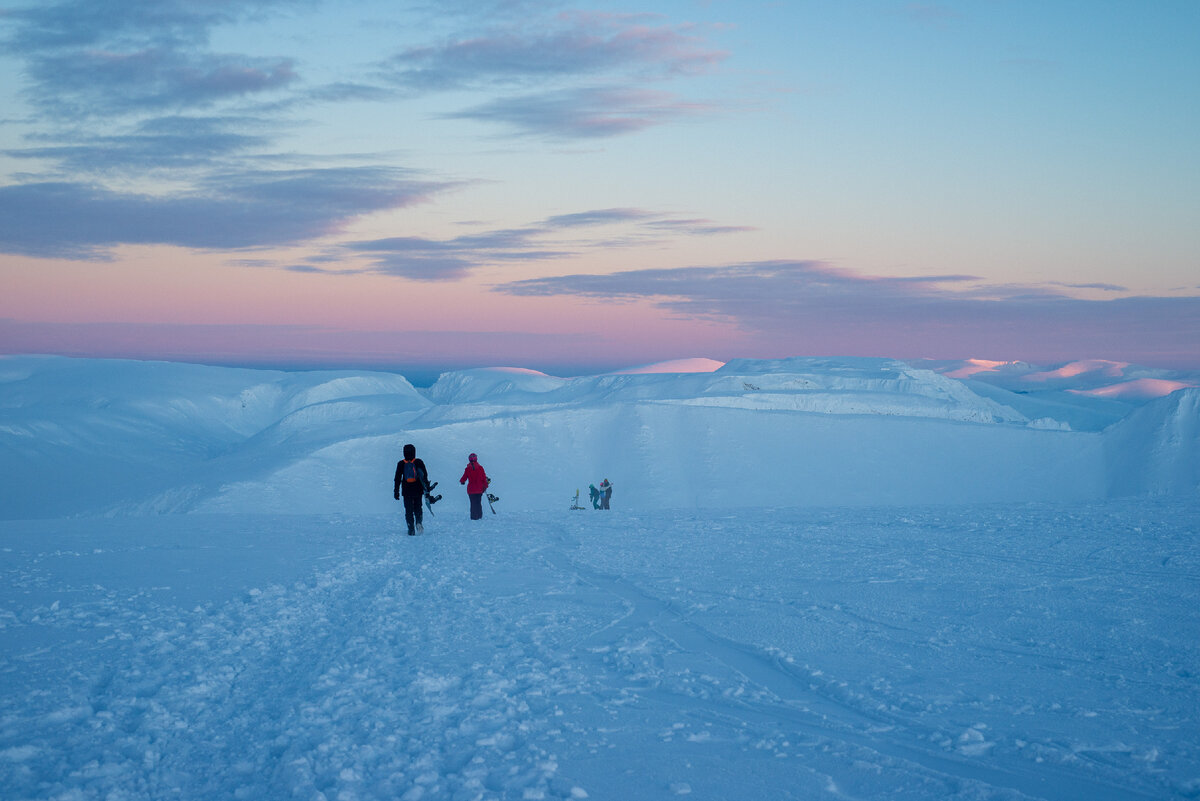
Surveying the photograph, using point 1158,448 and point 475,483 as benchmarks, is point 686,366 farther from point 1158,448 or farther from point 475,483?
point 475,483

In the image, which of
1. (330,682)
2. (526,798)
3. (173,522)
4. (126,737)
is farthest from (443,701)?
(173,522)

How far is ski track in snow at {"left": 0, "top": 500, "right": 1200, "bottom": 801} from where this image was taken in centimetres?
372

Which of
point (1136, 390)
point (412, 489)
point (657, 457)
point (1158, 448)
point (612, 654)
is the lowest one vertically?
point (1136, 390)

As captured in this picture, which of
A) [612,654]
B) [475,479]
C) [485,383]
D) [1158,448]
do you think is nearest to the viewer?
[612,654]

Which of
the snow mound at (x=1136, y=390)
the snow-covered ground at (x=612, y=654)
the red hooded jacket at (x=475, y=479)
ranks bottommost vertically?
the snow mound at (x=1136, y=390)

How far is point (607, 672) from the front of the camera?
199 inches

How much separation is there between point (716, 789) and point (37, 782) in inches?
114

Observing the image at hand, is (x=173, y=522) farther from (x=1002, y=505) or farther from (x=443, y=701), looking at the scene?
(x=1002, y=505)

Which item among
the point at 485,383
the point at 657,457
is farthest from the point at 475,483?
the point at 485,383

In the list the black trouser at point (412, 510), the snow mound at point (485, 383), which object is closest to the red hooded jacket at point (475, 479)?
the black trouser at point (412, 510)

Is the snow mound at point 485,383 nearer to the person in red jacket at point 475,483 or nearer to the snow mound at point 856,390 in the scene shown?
the snow mound at point 856,390

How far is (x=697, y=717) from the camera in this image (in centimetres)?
437

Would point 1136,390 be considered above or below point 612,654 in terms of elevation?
below

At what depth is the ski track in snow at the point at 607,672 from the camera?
12.2ft
